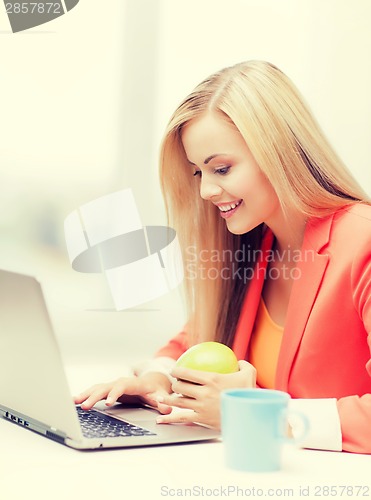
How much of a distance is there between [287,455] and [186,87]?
173 centimetres

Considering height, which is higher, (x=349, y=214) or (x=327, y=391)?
(x=349, y=214)

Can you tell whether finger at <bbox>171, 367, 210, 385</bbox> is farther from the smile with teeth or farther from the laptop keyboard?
the smile with teeth

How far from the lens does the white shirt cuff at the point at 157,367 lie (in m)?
1.49

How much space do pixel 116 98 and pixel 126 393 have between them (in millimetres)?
1459

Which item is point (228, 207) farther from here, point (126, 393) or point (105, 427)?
point (105, 427)

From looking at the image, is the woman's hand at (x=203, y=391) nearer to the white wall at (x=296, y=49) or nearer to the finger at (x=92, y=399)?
the finger at (x=92, y=399)

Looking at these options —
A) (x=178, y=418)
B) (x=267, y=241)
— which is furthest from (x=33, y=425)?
(x=267, y=241)

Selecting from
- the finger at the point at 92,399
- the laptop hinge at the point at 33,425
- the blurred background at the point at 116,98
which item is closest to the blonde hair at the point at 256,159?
the finger at the point at 92,399

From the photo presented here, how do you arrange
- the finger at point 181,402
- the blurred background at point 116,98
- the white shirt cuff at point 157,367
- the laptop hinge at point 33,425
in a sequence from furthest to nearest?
1. the blurred background at point 116,98
2. the white shirt cuff at point 157,367
3. the finger at point 181,402
4. the laptop hinge at point 33,425

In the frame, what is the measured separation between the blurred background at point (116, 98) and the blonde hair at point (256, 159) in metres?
0.88

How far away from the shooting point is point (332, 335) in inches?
56.0

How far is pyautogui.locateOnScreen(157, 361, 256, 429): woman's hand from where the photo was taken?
1.14 metres

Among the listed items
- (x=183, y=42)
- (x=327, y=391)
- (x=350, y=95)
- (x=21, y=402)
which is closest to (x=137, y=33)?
(x=183, y=42)

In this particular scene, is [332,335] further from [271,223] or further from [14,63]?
[14,63]
